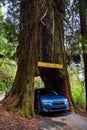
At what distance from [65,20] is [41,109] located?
6.23m

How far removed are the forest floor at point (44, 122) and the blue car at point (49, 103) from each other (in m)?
0.37

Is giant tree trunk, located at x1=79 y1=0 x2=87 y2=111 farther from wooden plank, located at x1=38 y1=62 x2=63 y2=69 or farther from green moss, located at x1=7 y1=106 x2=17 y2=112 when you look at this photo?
green moss, located at x1=7 y1=106 x2=17 y2=112

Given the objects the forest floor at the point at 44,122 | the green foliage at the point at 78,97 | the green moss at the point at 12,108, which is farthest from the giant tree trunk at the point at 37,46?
the green foliage at the point at 78,97

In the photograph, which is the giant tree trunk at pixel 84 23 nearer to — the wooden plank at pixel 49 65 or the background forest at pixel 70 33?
the background forest at pixel 70 33

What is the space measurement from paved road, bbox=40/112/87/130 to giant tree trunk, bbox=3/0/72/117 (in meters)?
1.40

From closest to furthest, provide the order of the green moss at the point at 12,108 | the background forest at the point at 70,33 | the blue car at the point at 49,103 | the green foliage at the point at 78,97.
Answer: the green moss at the point at 12,108 < the blue car at the point at 49,103 < the background forest at the point at 70,33 < the green foliage at the point at 78,97

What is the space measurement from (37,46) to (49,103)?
3.40 m

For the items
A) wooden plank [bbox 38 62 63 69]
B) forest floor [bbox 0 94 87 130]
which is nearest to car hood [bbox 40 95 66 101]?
→ forest floor [bbox 0 94 87 130]

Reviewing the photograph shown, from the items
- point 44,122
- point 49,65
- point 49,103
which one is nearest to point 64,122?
point 44,122

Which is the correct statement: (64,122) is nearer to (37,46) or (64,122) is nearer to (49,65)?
(49,65)

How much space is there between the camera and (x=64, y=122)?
1226 cm

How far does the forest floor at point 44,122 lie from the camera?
10734 mm

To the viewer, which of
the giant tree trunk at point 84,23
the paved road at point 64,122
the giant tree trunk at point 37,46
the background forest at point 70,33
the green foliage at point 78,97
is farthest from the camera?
the green foliage at point 78,97

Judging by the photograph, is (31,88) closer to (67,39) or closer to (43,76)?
(43,76)
